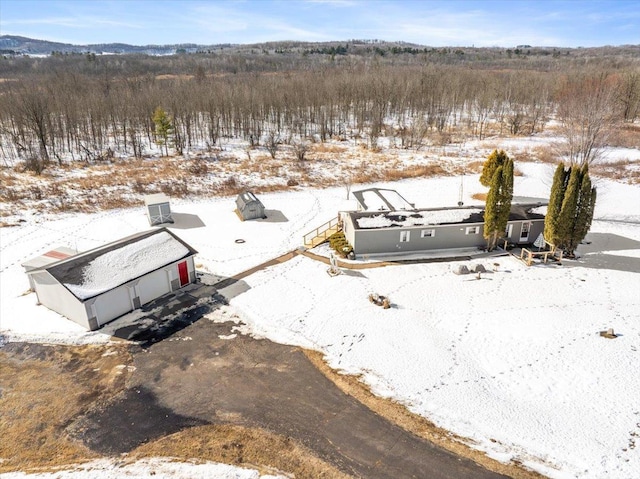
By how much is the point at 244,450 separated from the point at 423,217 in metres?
18.4

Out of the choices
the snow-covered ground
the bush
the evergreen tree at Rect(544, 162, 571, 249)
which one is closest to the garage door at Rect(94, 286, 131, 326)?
the snow-covered ground

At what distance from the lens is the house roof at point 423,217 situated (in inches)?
Answer: 1038

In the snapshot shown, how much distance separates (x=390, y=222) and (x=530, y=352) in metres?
11.4

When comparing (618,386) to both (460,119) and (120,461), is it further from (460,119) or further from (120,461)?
(460,119)

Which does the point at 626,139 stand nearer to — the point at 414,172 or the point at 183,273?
the point at 414,172

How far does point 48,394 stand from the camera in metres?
15.8

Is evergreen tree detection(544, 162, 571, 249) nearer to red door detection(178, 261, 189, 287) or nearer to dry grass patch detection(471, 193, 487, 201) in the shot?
dry grass patch detection(471, 193, 487, 201)

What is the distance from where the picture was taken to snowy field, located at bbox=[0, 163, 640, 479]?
1416 centimetres

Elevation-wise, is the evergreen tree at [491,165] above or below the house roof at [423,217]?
above

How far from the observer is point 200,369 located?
1711 cm

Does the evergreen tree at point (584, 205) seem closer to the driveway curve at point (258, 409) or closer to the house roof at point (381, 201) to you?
the house roof at point (381, 201)

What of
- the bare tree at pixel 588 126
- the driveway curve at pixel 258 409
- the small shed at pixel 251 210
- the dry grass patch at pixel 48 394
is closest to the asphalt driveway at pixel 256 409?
the driveway curve at pixel 258 409

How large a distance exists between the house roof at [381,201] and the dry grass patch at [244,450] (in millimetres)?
18289

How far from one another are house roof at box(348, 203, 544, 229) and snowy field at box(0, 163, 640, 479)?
2953mm
